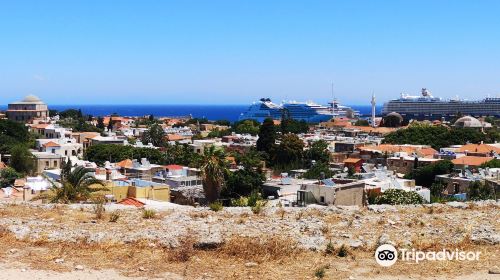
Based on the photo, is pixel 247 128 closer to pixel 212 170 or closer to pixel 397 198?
pixel 212 170

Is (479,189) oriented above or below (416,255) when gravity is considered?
below

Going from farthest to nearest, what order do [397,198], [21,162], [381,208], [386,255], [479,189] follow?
[21,162] < [479,189] < [397,198] < [381,208] < [386,255]

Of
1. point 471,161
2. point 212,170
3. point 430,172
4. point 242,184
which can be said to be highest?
point 212,170

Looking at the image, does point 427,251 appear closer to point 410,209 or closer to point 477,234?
point 477,234

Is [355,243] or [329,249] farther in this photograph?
[355,243]

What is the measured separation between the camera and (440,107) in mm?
152500

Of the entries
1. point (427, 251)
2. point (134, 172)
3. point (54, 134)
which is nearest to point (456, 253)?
point (427, 251)

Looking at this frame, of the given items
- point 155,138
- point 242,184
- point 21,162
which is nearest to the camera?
point 242,184

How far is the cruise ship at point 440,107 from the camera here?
151 meters

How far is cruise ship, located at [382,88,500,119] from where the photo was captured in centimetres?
15138

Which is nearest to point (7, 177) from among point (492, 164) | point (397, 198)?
point (397, 198)

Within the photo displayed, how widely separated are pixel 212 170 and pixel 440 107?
138420 mm

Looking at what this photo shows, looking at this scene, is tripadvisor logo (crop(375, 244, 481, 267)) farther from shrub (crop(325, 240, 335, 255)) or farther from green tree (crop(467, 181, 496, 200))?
green tree (crop(467, 181, 496, 200))

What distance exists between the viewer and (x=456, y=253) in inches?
369
